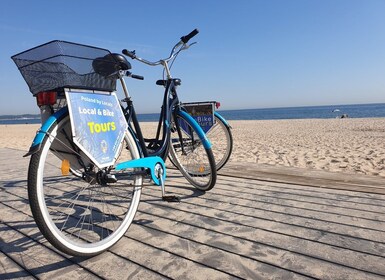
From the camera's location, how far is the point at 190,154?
3.41m

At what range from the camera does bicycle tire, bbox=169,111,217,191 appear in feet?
10.2

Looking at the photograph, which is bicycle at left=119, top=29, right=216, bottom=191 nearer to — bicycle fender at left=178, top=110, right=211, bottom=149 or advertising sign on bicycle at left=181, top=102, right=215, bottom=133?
bicycle fender at left=178, top=110, right=211, bottom=149

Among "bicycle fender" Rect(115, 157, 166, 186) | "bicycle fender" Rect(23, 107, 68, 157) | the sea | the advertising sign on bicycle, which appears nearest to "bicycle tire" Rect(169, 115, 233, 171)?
the advertising sign on bicycle

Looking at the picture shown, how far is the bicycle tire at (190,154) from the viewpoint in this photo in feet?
10.2

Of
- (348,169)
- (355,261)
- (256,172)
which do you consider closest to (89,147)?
(355,261)

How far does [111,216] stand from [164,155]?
72 centimetres

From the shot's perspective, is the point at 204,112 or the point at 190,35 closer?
the point at 190,35

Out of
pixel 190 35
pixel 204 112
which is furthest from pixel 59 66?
pixel 204 112

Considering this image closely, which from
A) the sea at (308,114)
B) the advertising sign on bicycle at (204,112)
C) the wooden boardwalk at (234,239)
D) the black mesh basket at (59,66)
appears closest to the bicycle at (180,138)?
the wooden boardwalk at (234,239)

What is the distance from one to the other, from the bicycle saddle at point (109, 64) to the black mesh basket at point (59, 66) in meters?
0.02

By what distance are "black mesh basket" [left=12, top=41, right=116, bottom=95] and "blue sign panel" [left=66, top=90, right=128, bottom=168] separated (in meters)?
0.09

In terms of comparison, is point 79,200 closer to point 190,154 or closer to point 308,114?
point 190,154

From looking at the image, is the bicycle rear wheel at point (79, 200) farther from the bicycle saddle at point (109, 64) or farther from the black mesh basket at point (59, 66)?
the bicycle saddle at point (109, 64)

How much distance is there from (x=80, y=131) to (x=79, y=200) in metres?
1.57
